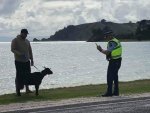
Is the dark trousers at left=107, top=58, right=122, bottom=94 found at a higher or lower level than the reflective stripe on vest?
lower

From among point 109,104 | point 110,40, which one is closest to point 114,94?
point 110,40

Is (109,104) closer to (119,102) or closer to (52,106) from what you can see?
(119,102)

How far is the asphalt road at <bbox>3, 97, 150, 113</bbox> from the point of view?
12.8m

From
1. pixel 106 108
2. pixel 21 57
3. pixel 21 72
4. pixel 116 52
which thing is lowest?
pixel 106 108

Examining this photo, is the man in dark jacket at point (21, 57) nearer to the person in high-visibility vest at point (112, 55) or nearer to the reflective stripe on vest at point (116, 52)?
the person in high-visibility vest at point (112, 55)

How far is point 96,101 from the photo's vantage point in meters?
14.9

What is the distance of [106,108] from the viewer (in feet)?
43.6

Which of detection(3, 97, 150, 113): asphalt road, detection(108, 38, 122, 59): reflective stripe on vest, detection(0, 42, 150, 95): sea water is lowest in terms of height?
detection(0, 42, 150, 95): sea water

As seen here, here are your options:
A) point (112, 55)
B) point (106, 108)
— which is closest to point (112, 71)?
point (112, 55)

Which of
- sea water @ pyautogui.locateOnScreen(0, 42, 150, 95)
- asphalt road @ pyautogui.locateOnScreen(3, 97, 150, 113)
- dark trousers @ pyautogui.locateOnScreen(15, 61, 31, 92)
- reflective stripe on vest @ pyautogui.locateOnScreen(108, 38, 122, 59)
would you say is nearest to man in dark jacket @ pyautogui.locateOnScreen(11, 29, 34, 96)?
dark trousers @ pyautogui.locateOnScreen(15, 61, 31, 92)

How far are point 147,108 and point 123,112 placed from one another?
90 cm

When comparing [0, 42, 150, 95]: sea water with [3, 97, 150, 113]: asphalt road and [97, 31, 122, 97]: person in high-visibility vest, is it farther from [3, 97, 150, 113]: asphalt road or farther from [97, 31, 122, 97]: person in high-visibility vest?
[3, 97, 150, 113]: asphalt road

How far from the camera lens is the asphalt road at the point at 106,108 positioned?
12.8m

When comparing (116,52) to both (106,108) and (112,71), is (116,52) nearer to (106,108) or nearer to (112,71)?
(112,71)
